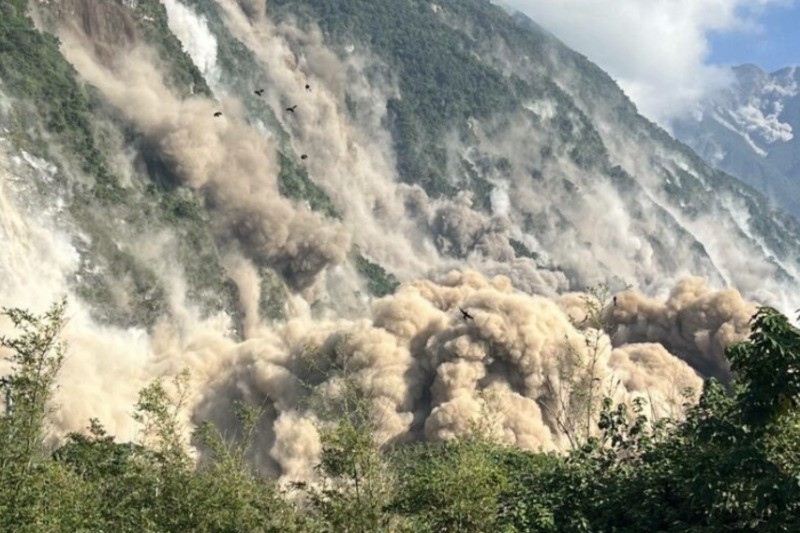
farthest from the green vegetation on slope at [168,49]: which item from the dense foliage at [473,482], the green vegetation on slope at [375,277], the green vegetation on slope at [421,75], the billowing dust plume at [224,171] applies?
the dense foliage at [473,482]

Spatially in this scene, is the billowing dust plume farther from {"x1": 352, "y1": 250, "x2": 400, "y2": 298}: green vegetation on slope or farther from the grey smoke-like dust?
{"x1": 352, "y1": 250, "x2": 400, "y2": 298}: green vegetation on slope

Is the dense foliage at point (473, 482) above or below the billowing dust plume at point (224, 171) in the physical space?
below

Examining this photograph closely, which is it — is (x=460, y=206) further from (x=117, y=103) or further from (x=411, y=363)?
(x=411, y=363)

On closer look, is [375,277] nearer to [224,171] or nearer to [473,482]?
[224,171]

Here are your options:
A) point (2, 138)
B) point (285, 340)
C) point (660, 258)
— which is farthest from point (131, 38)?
point (660, 258)

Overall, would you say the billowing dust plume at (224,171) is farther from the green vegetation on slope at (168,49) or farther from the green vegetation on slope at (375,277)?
the green vegetation on slope at (375,277)

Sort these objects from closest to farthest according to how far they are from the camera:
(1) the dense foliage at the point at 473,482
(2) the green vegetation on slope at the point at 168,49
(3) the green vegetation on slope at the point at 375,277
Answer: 1. (1) the dense foliage at the point at 473,482
2. (2) the green vegetation on slope at the point at 168,49
3. (3) the green vegetation on slope at the point at 375,277
